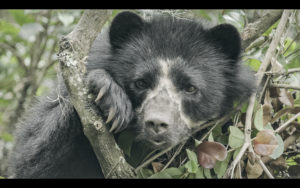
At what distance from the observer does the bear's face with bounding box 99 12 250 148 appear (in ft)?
13.6

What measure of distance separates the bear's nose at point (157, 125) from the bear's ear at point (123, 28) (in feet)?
4.07

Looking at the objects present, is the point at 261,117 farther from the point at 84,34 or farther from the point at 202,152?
the point at 84,34

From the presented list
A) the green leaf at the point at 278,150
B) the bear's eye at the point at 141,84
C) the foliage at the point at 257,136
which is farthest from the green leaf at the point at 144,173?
the green leaf at the point at 278,150

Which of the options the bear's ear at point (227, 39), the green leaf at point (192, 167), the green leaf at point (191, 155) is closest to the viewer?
the green leaf at point (192, 167)

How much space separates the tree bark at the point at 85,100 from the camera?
345 cm

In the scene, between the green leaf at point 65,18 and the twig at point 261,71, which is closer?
the twig at point 261,71

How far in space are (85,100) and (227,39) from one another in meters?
1.79

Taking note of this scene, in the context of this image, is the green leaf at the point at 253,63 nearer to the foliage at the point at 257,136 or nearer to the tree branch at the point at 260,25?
the foliage at the point at 257,136

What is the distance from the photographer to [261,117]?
382 cm

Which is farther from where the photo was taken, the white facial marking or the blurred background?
the blurred background

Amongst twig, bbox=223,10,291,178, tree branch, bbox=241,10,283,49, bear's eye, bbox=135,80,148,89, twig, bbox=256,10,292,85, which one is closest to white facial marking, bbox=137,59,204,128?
bear's eye, bbox=135,80,148,89

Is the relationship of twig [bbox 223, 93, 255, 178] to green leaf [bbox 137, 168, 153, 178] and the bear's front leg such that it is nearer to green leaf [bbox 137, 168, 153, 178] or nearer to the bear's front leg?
green leaf [bbox 137, 168, 153, 178]

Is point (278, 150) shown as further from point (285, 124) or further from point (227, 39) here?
point (227, 39)
